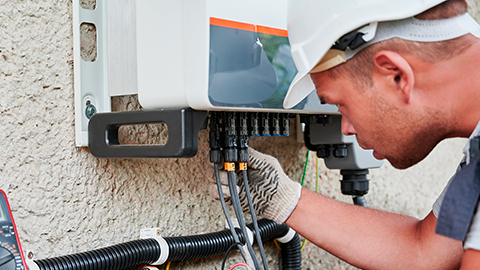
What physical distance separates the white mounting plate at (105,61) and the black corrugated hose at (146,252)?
22 centimetres

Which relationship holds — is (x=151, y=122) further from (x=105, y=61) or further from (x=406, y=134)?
(x=406, y=134)

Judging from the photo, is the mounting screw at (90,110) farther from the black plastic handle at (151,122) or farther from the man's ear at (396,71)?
the man's ear at (396,71)

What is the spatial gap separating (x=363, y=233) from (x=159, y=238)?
1.41 feet

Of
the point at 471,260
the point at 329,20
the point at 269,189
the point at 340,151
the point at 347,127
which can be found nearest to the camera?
the point at 471,260

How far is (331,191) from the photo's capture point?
1386 millimetres

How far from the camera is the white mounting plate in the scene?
0.82 m

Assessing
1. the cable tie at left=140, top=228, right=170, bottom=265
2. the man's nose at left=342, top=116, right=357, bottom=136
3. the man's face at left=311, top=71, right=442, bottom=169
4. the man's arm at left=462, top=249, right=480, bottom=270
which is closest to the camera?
the man's arm at left=462, top=249, right=480, bottom=270

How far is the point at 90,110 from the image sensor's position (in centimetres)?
85

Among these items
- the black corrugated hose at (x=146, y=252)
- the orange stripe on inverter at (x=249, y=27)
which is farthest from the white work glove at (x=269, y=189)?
the orange stripe on inverter at (x=249, y=27)

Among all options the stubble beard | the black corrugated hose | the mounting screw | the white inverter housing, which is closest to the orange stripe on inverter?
the white inverter housing

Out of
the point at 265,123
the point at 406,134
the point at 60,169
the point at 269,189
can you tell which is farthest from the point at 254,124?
the point at 60,169

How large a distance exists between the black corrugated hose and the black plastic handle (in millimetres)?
186

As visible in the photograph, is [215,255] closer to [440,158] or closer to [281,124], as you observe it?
[281,124]

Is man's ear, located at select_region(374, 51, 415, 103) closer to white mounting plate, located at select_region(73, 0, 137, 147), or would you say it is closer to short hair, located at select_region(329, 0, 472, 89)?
short hair, located at select_region(329, 0, 472, 89)
